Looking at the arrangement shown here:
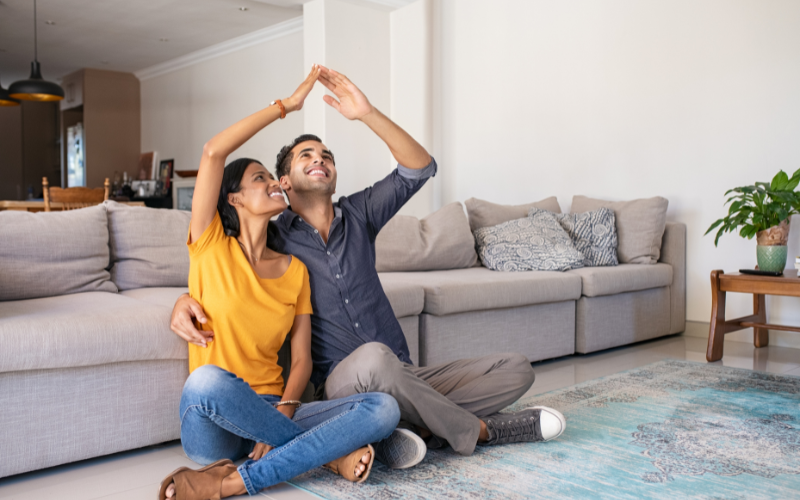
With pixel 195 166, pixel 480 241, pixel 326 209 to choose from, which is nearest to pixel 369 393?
pixel 326 209

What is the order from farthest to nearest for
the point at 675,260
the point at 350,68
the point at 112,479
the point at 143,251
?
the point at 350,68
the point at 675,260
the point at 143,251
the point at 112,479

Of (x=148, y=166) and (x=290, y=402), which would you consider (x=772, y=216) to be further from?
(x=148, y=166)

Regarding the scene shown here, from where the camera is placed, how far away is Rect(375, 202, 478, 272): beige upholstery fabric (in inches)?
141

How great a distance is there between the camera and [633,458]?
197 centimetres

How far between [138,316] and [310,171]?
2.20 ft

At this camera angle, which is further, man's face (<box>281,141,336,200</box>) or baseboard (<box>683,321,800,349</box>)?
baseboard (<box>683,321,800,349</box>)

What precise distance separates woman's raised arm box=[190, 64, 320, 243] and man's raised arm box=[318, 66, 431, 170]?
0.57ft

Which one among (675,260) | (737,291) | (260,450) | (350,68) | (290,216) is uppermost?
(350,68)

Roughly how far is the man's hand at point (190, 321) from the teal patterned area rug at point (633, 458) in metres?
0.47

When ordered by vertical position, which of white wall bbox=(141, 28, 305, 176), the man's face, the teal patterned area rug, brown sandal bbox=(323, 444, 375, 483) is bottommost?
the teal patterned area rug

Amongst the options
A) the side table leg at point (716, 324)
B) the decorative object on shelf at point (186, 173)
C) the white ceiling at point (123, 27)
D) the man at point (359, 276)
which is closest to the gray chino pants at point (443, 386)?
the man at point (359, 276)

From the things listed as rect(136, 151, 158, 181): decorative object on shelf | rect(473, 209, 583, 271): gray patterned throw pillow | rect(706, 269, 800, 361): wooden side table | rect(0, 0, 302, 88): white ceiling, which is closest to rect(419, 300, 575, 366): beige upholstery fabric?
rect(473, 209, 583, 271): gray patterned throw pillow

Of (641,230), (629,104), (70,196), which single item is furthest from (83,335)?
(629,104)

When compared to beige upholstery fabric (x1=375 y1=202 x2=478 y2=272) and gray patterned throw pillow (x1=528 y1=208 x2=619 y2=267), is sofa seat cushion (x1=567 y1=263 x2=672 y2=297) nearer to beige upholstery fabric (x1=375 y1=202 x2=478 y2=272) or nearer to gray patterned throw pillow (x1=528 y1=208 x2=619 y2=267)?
gray patterned throw pillow (x1=528 y1=208 x2=619 y2=267)
